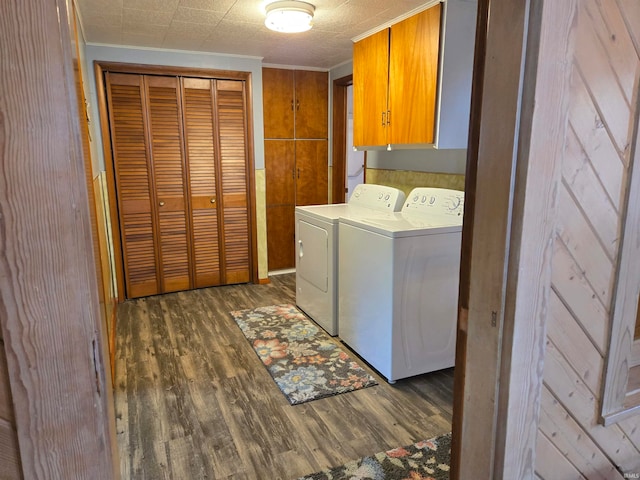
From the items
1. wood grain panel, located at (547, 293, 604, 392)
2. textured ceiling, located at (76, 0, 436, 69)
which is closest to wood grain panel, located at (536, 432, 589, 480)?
wood grain panel, located at (547, 293, 604, 392)

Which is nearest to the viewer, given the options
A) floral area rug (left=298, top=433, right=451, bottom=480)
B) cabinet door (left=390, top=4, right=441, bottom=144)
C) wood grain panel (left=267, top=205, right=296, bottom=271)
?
floral area rug (left=298, top=433, right=451, bottom=480)

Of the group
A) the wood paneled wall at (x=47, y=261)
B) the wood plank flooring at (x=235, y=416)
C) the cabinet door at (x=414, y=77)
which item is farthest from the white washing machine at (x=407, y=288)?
the wood paneled wall at (x=47, y=261)

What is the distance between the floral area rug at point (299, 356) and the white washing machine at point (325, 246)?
164 mm

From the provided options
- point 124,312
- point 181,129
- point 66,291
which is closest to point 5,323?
point 66,291

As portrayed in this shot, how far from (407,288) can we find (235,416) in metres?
1.16

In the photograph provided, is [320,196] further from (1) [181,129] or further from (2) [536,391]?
(2) [536,391]

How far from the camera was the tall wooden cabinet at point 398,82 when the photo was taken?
2463 mm

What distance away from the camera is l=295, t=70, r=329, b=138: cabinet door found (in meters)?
4.41

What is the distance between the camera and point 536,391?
1.09 m

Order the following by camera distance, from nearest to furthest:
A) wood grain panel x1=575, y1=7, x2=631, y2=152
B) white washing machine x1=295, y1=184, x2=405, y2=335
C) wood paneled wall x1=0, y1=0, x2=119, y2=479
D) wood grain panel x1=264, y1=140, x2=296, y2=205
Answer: wood paneled wall x1=0, y1=0, x2=119, y2=479
wood grain panel x1=575, y1=7, x2=631, y2=152
white washing machine x1=295, y1=184, x2=405, y2=335
wood grain panel x1=264, y1=140, x2=296, y2=205

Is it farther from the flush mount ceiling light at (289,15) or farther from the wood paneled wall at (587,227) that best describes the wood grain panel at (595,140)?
the flush mount ceiling light at (289,15)

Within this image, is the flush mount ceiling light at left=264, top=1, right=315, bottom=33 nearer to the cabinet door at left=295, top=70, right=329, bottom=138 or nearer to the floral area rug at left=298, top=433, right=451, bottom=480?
the cabinet door at left=295, top=70, right=329, bottom=138

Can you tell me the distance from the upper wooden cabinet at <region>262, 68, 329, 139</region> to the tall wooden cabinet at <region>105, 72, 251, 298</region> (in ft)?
1.40

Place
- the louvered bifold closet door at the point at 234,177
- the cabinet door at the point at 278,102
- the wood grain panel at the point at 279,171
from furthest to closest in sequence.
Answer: the wood grain panel at the point at 279,171
the cabinet door at the point at 278,102
the louvered bifold closet door at the point at 234,177
